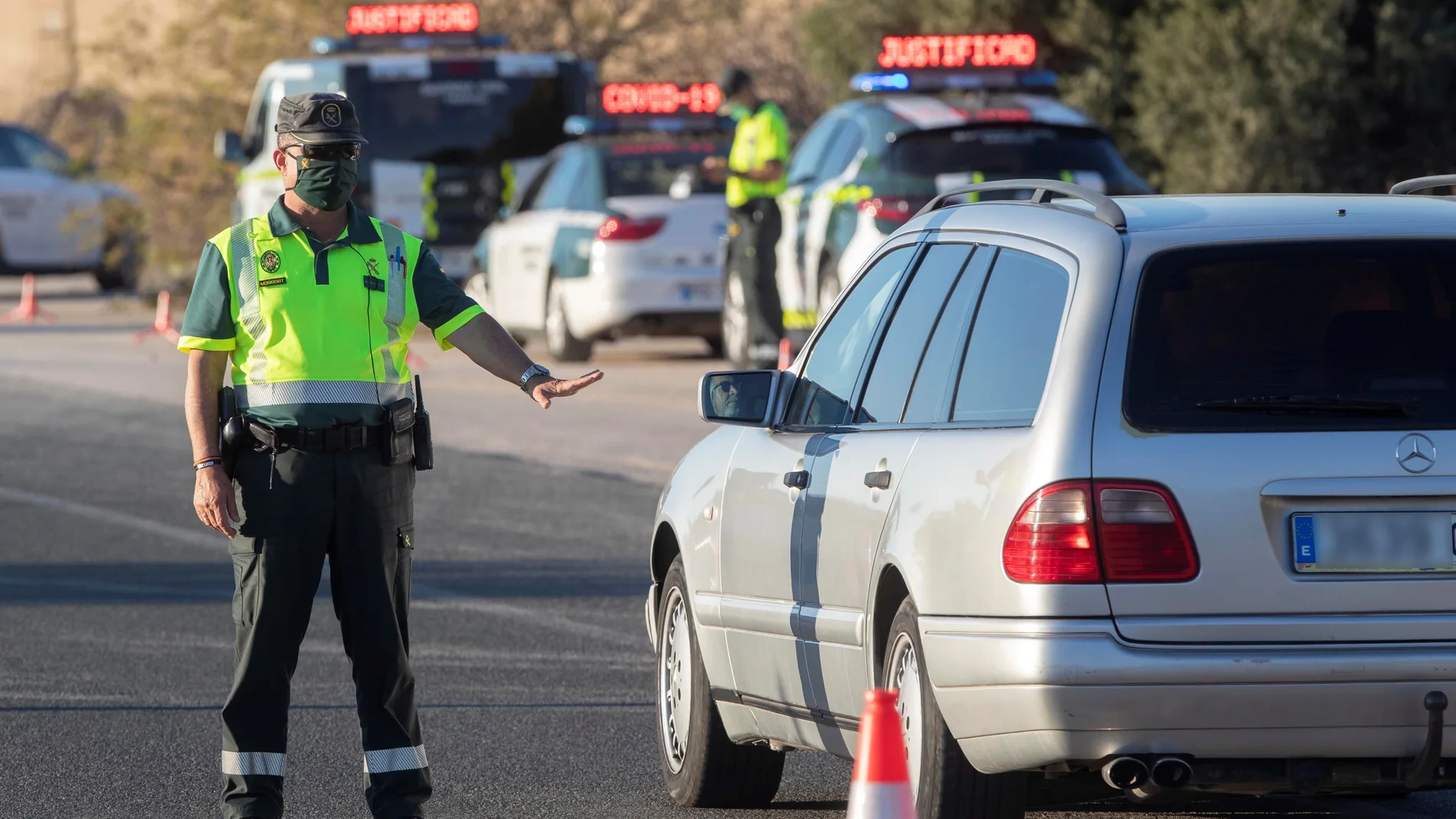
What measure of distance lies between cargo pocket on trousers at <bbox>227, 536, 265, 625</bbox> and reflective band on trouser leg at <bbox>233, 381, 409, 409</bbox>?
314 millimetres

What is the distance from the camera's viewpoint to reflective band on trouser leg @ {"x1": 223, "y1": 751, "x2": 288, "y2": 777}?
589 cm

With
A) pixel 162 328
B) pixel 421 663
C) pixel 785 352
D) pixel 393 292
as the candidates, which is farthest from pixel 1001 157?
pixel 162 328

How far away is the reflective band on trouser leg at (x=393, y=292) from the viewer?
595 cm

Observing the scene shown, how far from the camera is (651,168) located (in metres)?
20.9

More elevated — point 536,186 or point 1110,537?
point 1110,537

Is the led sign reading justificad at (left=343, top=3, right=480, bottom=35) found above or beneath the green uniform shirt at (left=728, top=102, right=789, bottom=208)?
above

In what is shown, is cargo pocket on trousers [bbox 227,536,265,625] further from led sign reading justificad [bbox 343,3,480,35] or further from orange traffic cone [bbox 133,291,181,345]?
orange traffic cone [bbox 133,291,181,345]

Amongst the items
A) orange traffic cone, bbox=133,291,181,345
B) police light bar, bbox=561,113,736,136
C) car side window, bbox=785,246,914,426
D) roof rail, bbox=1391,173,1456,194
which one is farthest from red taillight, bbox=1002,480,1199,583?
orange traffic cone, bbox=133,291,181,345

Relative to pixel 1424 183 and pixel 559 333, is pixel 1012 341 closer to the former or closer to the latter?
pixel 1424 183

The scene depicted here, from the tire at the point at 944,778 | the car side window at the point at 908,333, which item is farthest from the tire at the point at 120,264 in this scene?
the tire at the point at 944,778

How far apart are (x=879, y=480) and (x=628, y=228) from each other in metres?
14.7

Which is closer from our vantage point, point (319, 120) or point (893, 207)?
point (319, 120)

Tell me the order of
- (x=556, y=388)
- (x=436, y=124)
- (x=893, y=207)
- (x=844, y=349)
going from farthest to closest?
(x=436, y=124) < (x=893, y=207) < (x=844, y=349) < (x=556, y=388)

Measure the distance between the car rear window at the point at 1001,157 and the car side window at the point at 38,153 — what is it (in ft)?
66.3
